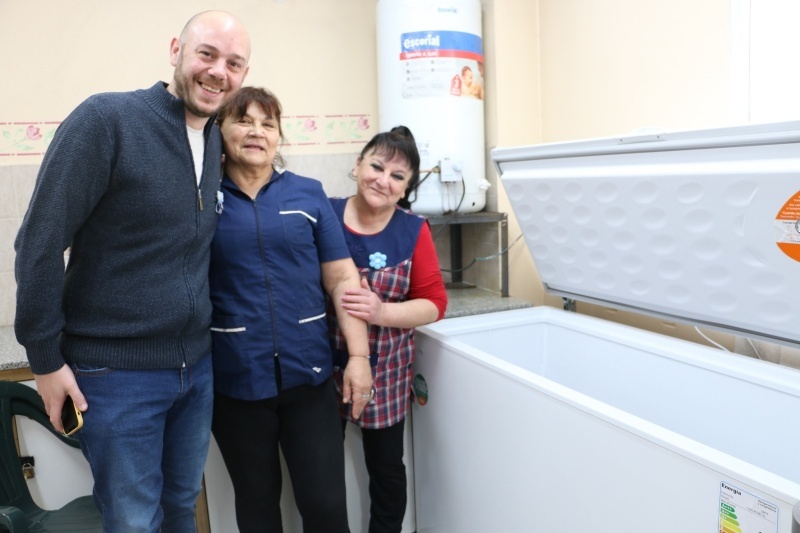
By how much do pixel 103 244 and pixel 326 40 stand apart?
156 cm

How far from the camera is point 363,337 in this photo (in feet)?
4.75

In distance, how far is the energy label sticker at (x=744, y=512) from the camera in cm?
83

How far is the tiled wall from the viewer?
2.01 metres

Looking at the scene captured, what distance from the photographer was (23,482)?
1600mm

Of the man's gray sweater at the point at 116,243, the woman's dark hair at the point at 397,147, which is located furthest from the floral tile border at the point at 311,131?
the man's gray sweater at the point at 116,243

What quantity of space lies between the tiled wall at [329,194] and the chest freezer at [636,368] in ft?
1.67

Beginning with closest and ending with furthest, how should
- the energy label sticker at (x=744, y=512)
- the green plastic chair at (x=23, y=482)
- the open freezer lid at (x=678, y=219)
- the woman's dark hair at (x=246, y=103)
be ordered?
the energy label sticker at (x=744, y=512), the open freezer lid at (x=678, y=219), the woman's dark hair at (x=246, y=103), the green plastic chair at (x=23, y=482)

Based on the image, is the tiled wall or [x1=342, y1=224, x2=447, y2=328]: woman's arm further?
the tiled wall

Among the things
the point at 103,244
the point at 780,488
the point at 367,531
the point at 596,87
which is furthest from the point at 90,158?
the point at 596,87

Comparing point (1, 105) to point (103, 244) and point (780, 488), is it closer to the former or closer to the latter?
point (103, 244)

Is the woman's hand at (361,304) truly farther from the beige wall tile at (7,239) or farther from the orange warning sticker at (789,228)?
the beige wall tile at (7,239)

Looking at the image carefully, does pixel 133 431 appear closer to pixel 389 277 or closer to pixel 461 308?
pixel 389 277

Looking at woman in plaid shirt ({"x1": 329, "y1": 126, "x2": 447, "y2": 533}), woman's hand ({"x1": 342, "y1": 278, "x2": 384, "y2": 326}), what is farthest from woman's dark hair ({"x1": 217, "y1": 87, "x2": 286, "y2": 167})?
woman's hand ({"x1": 342, "y1": 278, "x2": 384, "y2": 326})

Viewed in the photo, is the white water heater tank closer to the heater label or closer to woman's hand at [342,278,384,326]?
the heater label
